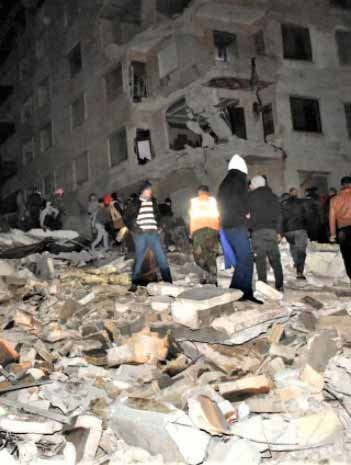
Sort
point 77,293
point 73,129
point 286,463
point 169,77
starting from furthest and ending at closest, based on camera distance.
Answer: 1. point 73,129
2. point 169,77
3. point 77,293
4. point 286,463

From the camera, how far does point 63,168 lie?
28859 mm

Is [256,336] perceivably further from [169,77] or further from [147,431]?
[169,77]

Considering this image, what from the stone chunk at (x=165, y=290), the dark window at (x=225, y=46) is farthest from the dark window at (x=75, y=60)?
the stone chunk at (x=165, y=290)

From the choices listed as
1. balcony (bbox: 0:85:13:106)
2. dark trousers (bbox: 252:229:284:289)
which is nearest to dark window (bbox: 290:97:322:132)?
dark trousers (bbox: 252:229:284:289)

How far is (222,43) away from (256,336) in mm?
20152

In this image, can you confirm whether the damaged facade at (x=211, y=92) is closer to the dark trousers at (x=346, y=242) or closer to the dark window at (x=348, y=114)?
the dark window at (x=348, y=114)

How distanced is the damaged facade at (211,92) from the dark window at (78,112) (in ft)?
1.41

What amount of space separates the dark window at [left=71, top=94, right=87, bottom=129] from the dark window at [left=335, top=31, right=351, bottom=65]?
1409 centimetres

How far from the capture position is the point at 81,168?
27125 mm

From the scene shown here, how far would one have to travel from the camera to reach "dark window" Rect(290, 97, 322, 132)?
2139 cm

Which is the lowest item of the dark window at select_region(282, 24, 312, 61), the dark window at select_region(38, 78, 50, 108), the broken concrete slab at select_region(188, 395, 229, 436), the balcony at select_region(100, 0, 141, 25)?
the broken concrete slab at select_region(188, 395, 229, 436)

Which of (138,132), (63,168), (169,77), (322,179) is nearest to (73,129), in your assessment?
(63,168)

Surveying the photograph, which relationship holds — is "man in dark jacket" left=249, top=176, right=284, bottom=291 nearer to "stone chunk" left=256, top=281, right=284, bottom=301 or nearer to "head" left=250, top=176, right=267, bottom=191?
"head" left=250, top=176, right=267, bottom=191

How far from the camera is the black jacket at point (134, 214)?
316 inches
